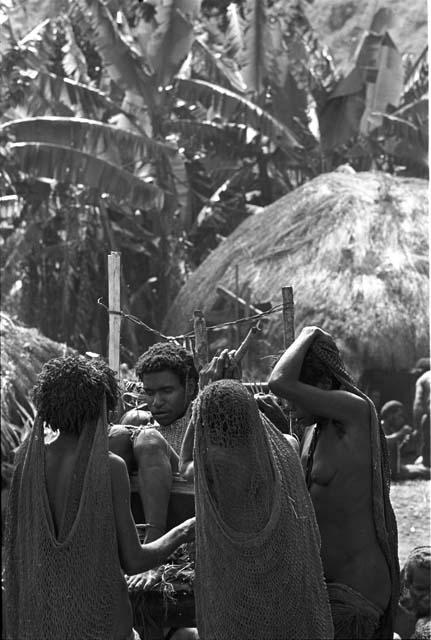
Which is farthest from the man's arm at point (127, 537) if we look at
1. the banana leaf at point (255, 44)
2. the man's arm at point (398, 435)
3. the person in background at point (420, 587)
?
the banana leaf at point (255, 44)

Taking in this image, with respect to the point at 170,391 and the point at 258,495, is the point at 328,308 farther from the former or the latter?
the point at 258,495

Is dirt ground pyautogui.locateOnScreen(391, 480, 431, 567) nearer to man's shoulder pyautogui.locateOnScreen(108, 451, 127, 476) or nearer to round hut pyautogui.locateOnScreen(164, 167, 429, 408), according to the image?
round hut pyautogui.locateOnScreen(164, 167, 429, 408)

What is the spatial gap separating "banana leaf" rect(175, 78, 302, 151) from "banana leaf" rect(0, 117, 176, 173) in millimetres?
1740

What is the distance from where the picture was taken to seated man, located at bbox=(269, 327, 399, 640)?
386 centimetres

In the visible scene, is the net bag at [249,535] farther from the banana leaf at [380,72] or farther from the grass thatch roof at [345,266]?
the banana leaf at [380,72]

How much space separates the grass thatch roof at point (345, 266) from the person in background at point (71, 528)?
9373 mm

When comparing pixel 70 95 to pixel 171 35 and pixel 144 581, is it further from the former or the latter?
pixel 144 581

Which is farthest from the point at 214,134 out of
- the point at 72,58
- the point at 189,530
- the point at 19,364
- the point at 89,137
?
the point at 189,530

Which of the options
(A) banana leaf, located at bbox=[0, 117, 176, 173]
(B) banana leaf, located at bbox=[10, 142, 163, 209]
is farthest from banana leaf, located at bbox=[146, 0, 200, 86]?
(B) banana leaf, located at bbox=[10, 142, 163, 209]

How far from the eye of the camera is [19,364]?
9766mm

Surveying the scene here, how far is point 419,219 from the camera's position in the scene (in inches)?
571

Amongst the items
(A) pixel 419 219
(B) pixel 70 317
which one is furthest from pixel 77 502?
(B) pixel 70 317

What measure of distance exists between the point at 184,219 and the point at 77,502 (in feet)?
47.4

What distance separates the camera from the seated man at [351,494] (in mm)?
3859
